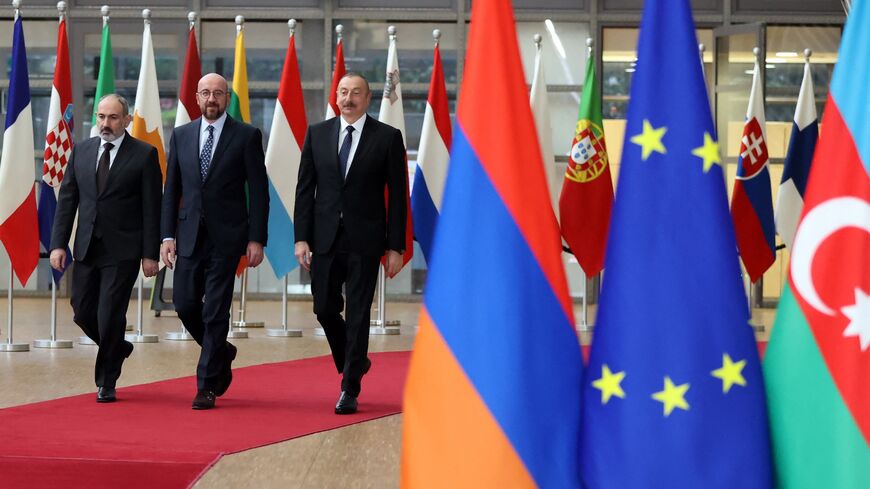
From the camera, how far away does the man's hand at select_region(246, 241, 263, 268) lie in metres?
5.57

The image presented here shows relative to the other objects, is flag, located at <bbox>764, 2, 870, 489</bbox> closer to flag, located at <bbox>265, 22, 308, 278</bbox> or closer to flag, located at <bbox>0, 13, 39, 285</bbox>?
flag, located at <bbox>0, 13, 39, 285</bbox>

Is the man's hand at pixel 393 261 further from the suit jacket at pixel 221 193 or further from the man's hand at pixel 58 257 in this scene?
the man's hand at pixel 58 257

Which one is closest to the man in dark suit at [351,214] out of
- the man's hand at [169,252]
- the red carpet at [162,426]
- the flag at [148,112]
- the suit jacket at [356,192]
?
the suit jacket at [356,192]

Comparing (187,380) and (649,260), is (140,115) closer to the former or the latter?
(187,380)

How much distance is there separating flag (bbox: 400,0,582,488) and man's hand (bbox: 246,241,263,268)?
3.75 meters

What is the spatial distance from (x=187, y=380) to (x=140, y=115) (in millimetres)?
3085

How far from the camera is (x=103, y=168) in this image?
5.89m

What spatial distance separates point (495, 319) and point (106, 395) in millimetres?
4307

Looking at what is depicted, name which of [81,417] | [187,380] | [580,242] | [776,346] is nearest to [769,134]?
[580,242]

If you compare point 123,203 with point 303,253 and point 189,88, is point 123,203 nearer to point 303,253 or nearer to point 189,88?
point 303,253

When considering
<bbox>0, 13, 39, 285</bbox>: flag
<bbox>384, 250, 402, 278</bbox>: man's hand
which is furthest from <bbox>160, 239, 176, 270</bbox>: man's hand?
<bbox>0, 13, 39, 285</bbox>: flag

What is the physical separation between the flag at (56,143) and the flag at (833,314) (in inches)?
285

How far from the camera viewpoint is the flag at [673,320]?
180 centimetres

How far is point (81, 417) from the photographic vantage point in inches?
206
